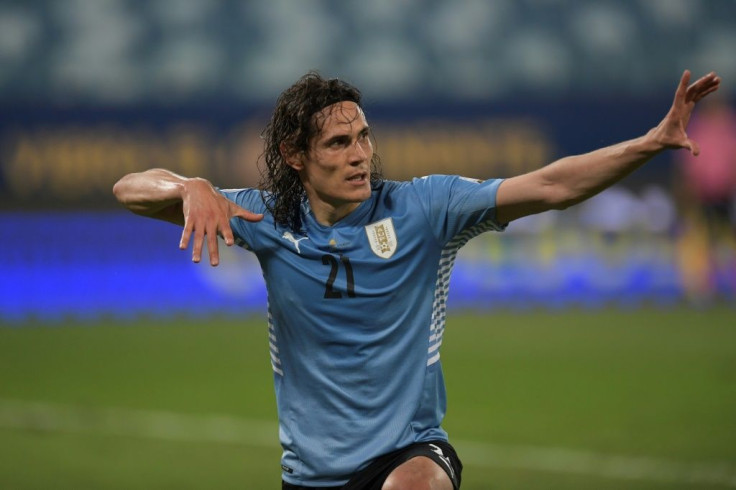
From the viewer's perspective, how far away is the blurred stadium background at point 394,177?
340 inches

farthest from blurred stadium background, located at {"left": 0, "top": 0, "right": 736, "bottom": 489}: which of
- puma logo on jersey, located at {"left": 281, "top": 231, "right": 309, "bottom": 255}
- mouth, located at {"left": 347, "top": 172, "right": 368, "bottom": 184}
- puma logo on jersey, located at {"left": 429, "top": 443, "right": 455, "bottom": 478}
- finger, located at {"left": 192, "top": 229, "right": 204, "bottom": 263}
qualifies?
finger, located at {"left": 192, "top": 229, "right": 204, "bottom": 263}

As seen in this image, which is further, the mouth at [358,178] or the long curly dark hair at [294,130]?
the long curly dark hair at [294,130]

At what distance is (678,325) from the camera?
13.7 metres

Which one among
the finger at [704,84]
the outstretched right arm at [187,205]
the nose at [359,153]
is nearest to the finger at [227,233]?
the outstretched right arm at [187,205]

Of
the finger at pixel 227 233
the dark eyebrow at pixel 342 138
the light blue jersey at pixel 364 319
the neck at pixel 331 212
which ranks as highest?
the dark eyebrow at pixel 342 138

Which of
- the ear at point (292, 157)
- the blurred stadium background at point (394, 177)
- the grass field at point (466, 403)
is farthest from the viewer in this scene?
the blurred stadium background at point (394, 177)

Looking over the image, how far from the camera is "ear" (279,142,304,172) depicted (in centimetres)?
465

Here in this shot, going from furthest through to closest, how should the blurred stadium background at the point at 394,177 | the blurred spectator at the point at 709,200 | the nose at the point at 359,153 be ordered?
the blurred spectator at the point at 709,200 < the blurred stadium background at the point at 394,177 < the nose at the point at 359,153

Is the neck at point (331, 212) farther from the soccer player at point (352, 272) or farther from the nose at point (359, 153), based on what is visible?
the nose at point (359, 153)

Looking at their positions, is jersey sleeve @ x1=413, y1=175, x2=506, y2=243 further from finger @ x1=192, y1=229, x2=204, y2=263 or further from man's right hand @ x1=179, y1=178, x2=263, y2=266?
finger @ x1=192, y1=229, x2=204, y2=263

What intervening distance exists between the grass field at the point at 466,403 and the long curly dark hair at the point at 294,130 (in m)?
3.25

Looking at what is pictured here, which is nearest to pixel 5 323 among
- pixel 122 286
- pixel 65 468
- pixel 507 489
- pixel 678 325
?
pixel 122 286

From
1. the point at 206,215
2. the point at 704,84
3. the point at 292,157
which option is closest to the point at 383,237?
the point at 292,157

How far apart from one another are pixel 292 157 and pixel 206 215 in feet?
2.07
